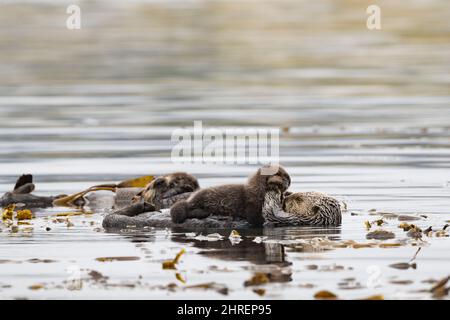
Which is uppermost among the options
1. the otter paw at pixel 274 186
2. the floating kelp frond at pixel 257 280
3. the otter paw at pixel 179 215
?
the otter paw at pixel 274 186

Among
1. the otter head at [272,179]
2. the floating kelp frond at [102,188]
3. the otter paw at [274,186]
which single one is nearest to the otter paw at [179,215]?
the otter head at [272,179]

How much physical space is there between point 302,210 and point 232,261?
153cm

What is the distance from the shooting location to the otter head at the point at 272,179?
8508mm

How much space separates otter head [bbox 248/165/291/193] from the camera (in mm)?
8508

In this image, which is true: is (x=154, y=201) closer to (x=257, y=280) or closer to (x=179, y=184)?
(x=179, y=184)

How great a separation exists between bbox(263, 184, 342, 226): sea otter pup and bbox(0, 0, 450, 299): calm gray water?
0.51 ft

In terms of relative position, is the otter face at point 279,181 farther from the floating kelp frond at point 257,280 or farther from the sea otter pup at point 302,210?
the floating kelp frond at point 257,280

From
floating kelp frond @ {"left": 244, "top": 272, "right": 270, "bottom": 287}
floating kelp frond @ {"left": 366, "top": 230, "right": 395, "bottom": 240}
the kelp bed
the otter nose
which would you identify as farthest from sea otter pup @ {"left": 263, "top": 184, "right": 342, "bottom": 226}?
floating kelp frond @ {"left": 244, "top": 272, "right": 270, "bottom": 287}

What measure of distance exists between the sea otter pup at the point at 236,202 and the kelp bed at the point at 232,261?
7.9 inches

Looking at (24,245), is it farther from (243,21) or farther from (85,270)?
(243,21)

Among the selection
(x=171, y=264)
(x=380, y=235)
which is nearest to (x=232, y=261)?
(x=171, y=264)

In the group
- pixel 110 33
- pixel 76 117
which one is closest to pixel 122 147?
pixel 76 117

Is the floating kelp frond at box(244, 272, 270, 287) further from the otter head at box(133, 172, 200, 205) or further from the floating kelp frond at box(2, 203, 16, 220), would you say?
the floating kelp frond at box(2, 203, 16, 220)

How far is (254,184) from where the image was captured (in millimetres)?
8570
